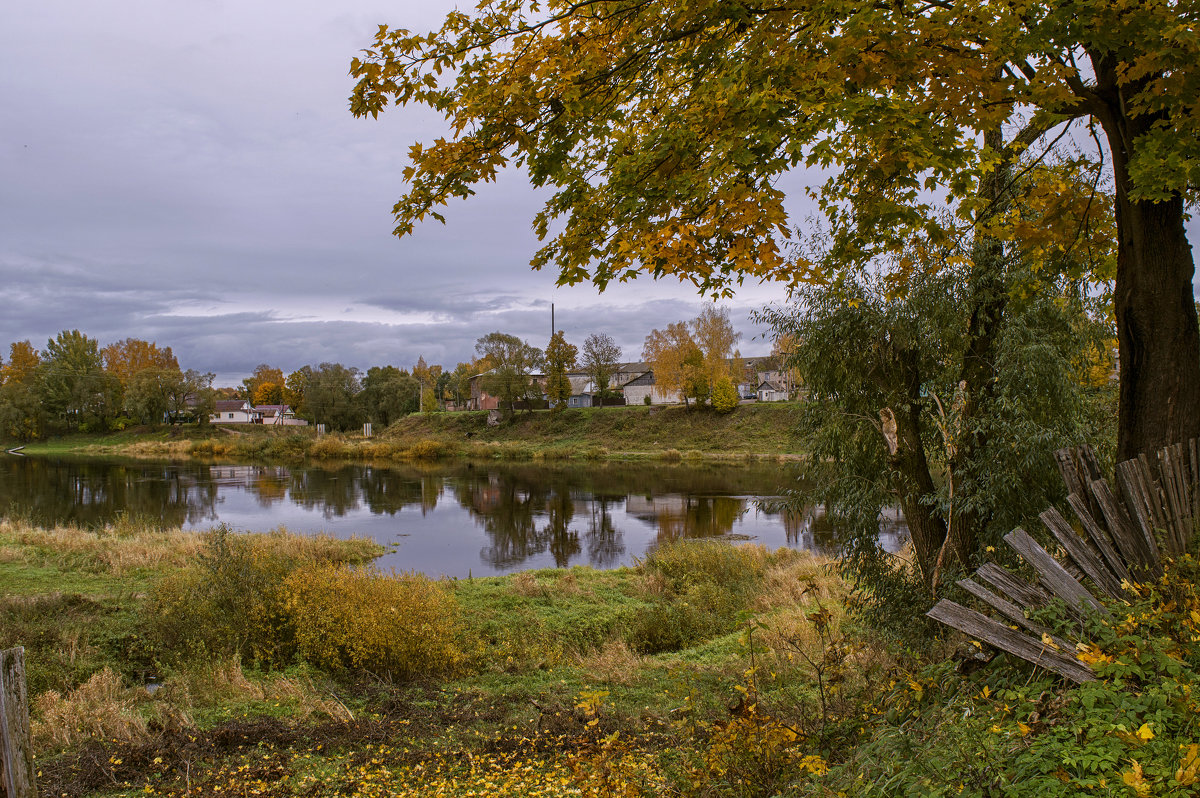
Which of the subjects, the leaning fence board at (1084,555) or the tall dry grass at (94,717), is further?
the tall dry grass at (94,717)

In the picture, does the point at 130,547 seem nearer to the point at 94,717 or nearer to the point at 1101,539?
the point at 94,717

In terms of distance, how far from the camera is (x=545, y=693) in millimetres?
7555

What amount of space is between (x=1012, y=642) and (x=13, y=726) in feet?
15.0

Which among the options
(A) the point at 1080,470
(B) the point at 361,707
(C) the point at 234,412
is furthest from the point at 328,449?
(A) the point at 1080,470

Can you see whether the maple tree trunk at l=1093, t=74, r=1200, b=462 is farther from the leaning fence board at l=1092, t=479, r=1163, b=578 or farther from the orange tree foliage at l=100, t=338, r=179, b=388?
the orange tree foliage at l=100, t=338, r=179, b=388

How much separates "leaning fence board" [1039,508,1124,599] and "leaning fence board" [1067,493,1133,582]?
42mm

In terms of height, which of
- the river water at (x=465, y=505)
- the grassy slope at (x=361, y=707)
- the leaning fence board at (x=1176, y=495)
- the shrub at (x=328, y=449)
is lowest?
the river water at (x=465, y=505)

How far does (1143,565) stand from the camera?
161 inches

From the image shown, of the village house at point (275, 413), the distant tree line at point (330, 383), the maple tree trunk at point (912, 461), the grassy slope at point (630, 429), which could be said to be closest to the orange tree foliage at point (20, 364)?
the distant tree line at point (330, 383)

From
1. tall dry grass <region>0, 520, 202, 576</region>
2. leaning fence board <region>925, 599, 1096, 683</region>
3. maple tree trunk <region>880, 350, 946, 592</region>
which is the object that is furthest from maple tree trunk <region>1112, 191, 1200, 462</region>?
tall dry grass <region>0, 520, 202, 576</region>

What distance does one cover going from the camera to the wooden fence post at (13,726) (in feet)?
8.59

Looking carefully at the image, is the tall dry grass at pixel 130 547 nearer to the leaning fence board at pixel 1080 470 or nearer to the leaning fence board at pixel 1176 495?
the leaning fence board at pixel 1080 470

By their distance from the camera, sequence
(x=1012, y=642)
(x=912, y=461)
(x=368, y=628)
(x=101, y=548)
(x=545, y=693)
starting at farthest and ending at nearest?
1. (x=101, y=548)
2. (x=912, y=461)
3. (x=368, y=628)
4. (x=545, y=693)
5. (x=1012, y=642)

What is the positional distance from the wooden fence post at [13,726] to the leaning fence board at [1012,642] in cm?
392
